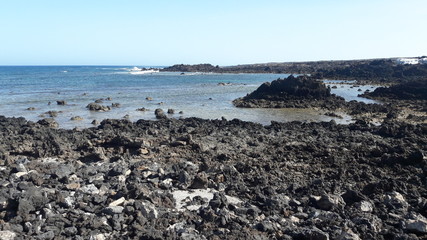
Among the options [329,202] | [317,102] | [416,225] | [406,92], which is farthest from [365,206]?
[406,92]

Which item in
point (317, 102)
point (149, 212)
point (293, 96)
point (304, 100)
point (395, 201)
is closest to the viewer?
point (149, 212)

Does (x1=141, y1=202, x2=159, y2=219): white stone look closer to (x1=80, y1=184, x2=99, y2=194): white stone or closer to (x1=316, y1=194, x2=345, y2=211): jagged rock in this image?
(x1=80, y1=184, x2=99, y2=194): white stone

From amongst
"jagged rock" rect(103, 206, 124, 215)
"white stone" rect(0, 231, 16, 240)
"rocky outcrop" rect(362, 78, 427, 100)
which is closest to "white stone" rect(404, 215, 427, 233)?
"jagged rock" rect(103, 206, 124, 215)

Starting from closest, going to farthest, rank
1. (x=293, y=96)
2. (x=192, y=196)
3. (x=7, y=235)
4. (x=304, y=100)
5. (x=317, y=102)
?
(x=7, y=235)
(x=192, y=196)
(x=317, y=102)
(x=304, y=100)
(x=293, y=96)

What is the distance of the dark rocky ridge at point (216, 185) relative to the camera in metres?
7.49

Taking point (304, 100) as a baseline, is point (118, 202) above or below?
below

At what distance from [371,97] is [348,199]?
31699 mm

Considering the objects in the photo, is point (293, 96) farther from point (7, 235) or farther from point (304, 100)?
point (7, 235)

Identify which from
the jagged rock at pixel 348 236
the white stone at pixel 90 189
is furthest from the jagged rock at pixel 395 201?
the white stone at pixel 90 189

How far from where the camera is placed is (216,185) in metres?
10.3

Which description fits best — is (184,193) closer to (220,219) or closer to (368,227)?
(220,219)

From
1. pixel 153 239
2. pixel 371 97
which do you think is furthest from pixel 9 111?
pixel 371 97

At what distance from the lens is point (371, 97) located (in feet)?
124

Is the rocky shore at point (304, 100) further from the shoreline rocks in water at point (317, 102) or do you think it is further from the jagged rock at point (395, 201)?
the jagged rock at point (395, 201)
